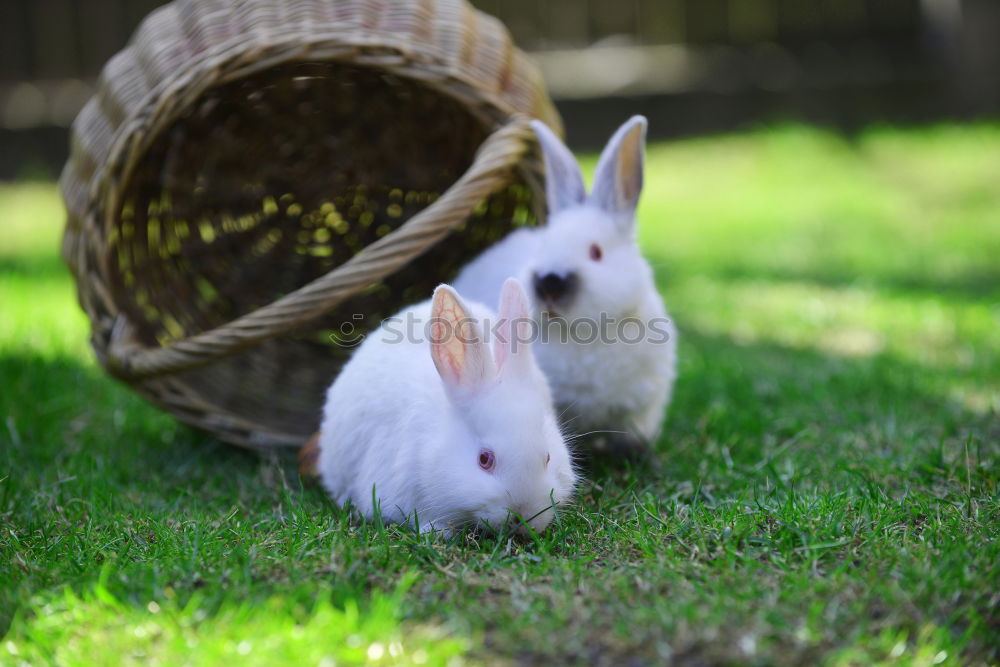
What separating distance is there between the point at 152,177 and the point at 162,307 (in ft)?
1.58

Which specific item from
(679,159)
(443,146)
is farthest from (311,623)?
(679,159)

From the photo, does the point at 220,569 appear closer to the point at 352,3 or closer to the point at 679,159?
the point at 352,3

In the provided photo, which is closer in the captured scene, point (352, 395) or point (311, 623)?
point (311, 623)

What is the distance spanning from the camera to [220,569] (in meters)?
2.29

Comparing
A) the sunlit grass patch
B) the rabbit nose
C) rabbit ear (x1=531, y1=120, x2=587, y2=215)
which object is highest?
rabbit ear (x1=531, y1=120, x2=587, y2=215)

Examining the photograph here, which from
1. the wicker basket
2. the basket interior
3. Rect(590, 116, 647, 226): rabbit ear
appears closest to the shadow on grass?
the wicker basket

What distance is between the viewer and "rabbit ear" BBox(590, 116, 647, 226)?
3193 millimetres

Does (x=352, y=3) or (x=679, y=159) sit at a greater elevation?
(x=352, y=3)

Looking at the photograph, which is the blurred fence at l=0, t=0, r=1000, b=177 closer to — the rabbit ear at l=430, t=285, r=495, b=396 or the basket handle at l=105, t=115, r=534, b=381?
the basket handle at l=105, t=115, r=534, b=381

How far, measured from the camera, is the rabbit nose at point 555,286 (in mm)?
3025

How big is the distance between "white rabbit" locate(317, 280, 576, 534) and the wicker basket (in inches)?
A: 13.4

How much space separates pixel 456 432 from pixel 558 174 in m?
1.15

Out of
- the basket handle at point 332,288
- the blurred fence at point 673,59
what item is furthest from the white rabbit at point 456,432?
the blurred fence at point 673,59

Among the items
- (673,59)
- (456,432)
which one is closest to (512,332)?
(456,432)
